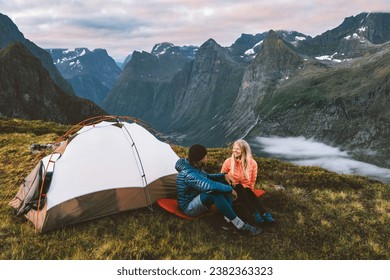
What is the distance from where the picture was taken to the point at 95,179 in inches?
452

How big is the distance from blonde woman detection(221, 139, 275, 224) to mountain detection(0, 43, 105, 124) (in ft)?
504

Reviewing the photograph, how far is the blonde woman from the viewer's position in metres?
10.7

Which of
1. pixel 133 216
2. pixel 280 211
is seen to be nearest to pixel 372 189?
pixel 280 211

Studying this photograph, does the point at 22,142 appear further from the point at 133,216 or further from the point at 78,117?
the point at 78,117

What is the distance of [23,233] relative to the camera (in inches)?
400

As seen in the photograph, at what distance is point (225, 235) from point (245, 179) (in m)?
2.41

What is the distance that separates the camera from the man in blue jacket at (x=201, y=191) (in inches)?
392

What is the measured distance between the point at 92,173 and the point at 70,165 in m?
0.82

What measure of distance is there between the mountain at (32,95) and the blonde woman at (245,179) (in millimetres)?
153609

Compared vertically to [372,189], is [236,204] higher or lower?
higher

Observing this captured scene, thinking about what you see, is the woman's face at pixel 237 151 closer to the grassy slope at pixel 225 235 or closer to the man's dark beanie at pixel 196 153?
the man's dark beanie at pixel 196 153

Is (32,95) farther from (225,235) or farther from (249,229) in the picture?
(249,229)

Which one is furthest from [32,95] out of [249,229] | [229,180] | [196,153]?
[249,229]

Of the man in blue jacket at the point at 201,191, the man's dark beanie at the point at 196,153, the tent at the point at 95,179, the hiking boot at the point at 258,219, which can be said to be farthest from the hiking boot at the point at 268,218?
the tent at the point at 95,179
